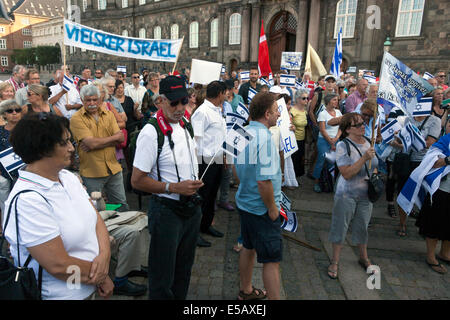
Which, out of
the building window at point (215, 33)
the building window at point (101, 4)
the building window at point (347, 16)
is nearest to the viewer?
the building window at point (347, 16)

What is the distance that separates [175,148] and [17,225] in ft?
3.78

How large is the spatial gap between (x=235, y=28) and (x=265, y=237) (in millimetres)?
26185

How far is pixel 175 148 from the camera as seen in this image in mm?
2406

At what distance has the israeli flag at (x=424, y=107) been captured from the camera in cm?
464

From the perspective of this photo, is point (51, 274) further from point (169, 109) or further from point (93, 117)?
point (93, 117)

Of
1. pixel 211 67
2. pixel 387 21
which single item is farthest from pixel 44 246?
pixel 387 21

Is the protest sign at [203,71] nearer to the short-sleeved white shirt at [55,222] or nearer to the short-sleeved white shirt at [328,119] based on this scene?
the short-sleeved white shirt at [328,119]

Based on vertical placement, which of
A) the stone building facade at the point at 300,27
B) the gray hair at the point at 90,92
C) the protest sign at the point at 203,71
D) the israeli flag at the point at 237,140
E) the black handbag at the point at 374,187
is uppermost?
the stone building facade at the point at 300,27

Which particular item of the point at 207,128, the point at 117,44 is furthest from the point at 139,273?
the point at 117,44

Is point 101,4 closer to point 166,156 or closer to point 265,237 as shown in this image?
point 166,156

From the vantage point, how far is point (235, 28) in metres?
26.1

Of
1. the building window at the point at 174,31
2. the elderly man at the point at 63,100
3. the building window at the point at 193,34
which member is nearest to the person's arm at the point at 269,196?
the elderly man at the point at 63,100

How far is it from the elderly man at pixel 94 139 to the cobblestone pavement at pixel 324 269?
4.33 feet

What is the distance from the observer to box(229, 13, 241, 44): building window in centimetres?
2572
